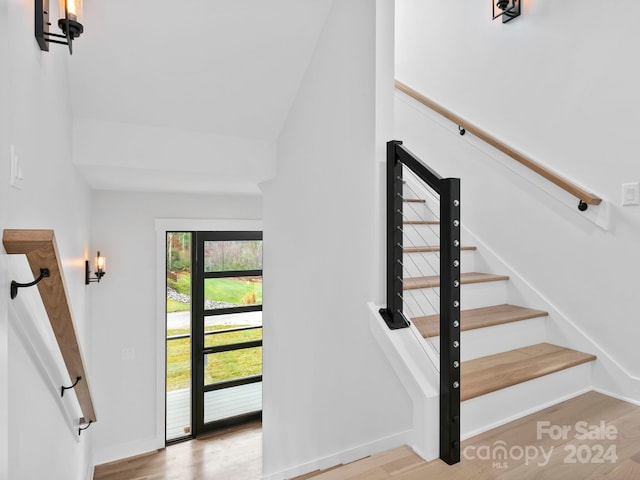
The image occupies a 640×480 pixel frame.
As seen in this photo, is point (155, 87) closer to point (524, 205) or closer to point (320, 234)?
point (320, 234)

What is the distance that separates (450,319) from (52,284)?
124 centimetres

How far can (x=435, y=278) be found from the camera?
7.59 feet

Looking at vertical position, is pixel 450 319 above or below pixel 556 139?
below

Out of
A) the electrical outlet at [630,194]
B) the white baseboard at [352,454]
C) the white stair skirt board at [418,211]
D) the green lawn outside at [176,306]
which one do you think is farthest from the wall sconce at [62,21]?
the green lawn outside at [176,306]

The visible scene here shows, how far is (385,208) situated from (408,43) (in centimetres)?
247

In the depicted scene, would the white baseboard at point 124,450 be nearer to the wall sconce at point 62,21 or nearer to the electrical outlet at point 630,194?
the wall sconce at point 62,21

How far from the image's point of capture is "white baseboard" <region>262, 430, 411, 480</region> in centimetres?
189

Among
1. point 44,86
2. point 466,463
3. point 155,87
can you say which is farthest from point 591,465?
point 155,87

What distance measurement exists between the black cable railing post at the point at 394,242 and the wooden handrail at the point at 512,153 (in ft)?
3.30

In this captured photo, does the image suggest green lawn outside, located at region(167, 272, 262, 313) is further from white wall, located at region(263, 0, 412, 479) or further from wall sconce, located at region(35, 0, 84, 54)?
wall sconce, located at region(35, 0, 84, 54)

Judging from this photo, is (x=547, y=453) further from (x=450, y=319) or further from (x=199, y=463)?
(x=199, y=463)

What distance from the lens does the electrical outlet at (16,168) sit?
113cm

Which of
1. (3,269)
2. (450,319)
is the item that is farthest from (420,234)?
(3,269)

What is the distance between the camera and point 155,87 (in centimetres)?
243
